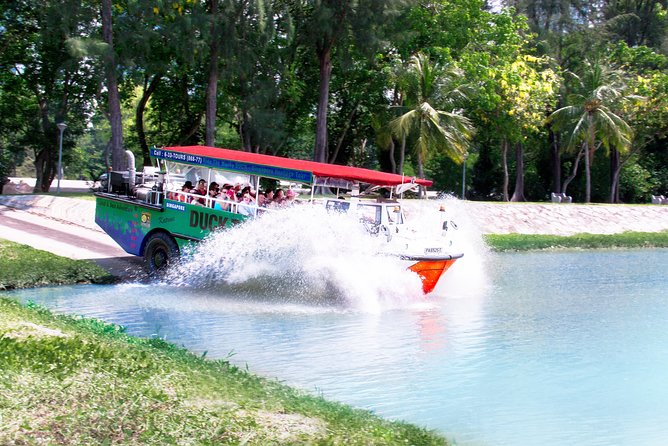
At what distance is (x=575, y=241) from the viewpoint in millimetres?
33969

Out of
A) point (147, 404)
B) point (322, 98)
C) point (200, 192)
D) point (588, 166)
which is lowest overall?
point (147, 404)

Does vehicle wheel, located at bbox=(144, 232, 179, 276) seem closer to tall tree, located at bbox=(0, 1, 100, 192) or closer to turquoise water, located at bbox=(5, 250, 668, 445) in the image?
turquoise water, located at bbox=(5, 250, 668, 445)

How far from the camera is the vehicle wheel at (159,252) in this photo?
64.6 feet

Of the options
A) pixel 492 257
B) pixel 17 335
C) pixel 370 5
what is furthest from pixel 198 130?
pixel 17 335

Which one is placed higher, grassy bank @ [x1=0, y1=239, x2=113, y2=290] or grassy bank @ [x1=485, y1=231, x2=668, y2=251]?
grassy bank @ [x1=485, y1=231, x2=668, y2=251]

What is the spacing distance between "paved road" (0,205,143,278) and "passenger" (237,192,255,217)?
3314 millimetres

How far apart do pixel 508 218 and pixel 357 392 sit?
1122 inches

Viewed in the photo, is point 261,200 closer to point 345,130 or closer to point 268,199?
point 268,199

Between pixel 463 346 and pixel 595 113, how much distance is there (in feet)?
125

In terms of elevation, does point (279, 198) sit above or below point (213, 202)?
above

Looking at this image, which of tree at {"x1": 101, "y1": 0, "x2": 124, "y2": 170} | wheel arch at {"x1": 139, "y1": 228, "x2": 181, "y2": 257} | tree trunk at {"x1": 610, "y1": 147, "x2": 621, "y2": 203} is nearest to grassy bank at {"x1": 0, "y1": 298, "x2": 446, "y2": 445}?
wheel arch at {"x1": 139, "y1": 228, "x2": 181, "y2": 257}

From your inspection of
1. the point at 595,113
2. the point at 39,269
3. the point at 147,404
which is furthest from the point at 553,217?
the point at 147,404

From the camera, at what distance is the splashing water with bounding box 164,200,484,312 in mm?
16906

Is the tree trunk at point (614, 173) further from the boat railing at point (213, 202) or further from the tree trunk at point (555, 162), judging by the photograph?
the boat railing at point (213, 202)
